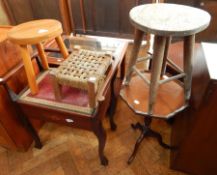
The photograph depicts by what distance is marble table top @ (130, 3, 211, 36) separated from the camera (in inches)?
24.8

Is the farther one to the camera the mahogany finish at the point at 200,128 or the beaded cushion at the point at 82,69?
the beaded cushion at the point at 82,69

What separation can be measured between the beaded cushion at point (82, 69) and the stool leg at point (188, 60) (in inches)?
15.7

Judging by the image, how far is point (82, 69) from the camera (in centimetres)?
90

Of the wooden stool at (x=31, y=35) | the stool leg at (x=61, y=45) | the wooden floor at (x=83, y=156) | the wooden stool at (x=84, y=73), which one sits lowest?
the wooden floor at (x=83, y=156)

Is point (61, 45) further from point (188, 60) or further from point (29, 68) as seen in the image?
point (188, 60)

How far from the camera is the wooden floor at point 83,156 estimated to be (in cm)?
120

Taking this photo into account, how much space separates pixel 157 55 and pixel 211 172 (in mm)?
858

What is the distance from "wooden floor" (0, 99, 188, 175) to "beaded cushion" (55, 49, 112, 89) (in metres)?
Result: 0.65

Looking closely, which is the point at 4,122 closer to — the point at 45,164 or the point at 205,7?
the point at 45,164

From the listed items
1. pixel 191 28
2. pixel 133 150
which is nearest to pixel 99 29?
pixel 133 150

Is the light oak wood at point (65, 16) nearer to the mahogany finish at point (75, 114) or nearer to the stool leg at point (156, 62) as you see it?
the mahogany finish at point (75, 114)

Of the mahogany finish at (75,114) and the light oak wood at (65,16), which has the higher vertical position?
the light oak wood at (65,16)

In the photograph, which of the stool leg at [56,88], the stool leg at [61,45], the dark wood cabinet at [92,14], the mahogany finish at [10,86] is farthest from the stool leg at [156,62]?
the dark wood cabinet at [92,14]

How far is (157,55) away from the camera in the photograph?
708mm
